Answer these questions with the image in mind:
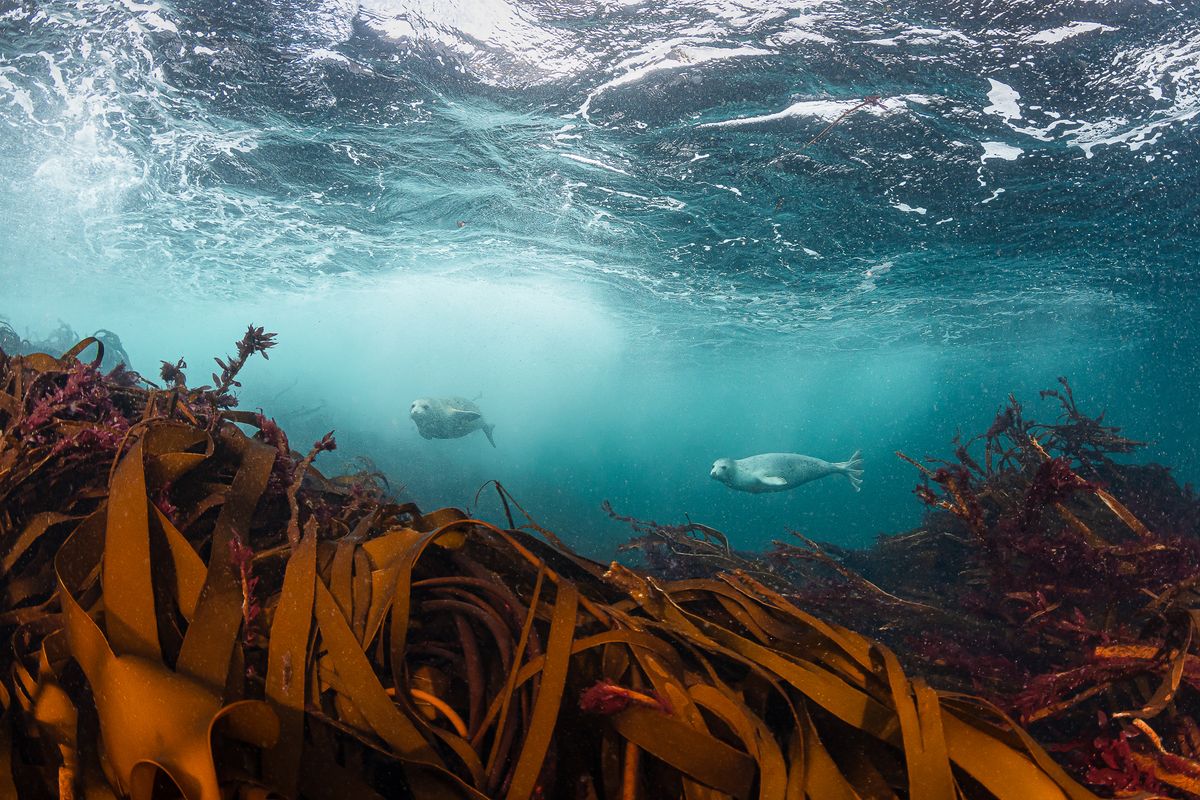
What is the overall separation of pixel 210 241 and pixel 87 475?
2399 cm

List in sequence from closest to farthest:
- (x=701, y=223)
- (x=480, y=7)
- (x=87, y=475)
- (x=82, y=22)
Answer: (x=87, y=475)
(x=480, y=7)
(x=82, y=22)
(x=701, y=223)

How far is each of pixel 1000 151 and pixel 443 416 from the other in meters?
13.9

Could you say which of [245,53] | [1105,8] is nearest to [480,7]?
[245,53]

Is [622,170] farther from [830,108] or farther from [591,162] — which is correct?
[830,108]

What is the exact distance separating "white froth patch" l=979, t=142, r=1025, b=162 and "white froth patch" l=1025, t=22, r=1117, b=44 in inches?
115

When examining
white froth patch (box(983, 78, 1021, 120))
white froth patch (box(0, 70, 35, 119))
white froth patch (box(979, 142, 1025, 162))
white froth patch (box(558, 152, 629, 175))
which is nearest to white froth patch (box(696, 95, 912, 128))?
white froth patch (box(983, 78, 1021, 120))

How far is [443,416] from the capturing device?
502 inches

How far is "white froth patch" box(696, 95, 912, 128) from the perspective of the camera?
870cm

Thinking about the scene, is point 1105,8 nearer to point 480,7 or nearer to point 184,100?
point 480,7

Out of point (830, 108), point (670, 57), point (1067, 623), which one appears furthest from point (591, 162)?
point (1067, 623)

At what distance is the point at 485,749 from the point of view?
1700mm

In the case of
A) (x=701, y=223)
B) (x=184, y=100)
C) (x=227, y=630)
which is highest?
(x=184, y=100)

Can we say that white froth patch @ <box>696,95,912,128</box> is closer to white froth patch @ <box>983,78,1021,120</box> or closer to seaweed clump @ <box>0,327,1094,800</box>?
white froth patch @ <box>983,78,1021,120</box>

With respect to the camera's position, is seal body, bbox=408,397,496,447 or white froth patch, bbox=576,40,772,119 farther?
seal body, bbox=408,397,496,447
